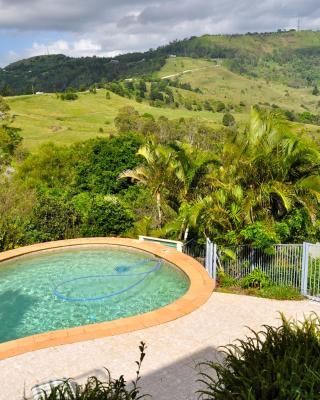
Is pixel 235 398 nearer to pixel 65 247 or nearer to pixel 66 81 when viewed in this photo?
pixel 65 247

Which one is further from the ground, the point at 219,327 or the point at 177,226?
the point at 177,226

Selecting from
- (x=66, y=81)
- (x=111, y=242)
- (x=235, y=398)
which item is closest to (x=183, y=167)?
(x=111, y=242)

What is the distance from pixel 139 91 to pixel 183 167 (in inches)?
4903

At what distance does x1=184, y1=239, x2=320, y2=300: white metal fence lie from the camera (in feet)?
32.4

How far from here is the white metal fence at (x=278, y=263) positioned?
32.4ft

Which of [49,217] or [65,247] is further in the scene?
[49,217]

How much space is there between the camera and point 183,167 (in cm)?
1218

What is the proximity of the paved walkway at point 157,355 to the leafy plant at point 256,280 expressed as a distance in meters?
1.43

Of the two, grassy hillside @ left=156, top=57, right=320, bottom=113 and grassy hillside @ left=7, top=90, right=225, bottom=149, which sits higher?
grassy hillside @ left=156, top=57, right=320, bottom=113

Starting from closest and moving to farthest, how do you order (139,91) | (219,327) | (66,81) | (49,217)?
(219,327), (49,217), (139,91), (66,81)

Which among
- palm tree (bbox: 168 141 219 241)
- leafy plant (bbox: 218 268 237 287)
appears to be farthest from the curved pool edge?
palm tree (bbox: 168 141 219 241)

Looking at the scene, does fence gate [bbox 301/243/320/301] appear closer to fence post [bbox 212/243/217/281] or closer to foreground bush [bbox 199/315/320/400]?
fence post [bbox 212/243/217/281]

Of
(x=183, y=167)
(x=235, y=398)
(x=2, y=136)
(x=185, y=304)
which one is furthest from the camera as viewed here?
(x=2, y=136)

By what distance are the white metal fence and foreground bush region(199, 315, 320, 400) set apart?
16.6ft
